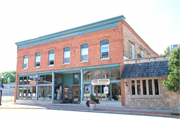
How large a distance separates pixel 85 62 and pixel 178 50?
997cm

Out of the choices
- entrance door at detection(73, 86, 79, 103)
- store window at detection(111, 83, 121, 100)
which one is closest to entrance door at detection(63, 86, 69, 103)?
entrance door at detection(73, 86, 79, 103)

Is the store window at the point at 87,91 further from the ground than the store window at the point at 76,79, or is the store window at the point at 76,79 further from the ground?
the store window at the point at 76,79

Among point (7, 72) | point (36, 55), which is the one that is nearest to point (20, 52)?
point (36, 55)

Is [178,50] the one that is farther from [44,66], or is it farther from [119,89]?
[44,66]

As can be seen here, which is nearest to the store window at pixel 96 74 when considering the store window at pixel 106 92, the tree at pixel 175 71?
the store window at pixel 106 92

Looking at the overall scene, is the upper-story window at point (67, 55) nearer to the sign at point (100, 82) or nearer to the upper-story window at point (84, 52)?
the upper-story window at point (84, 52)

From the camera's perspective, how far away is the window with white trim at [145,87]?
1484 centimetres

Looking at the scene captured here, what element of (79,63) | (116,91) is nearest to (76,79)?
(79,63)

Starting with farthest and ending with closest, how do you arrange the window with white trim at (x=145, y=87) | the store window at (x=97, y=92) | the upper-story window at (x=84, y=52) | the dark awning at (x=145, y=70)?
the upper-story window at (x=84, y=52) < the store window at (x=97, y=92) < the window with white trim at (x=145, y=87) < the dark awning at (x=145, y=70)

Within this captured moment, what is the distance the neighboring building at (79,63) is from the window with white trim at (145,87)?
0.85m

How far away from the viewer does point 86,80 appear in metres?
18.9

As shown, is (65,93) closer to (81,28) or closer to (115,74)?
(115,74)

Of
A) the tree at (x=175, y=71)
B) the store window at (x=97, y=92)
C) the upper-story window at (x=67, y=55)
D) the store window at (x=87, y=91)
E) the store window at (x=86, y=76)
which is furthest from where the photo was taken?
the upper-story window at (x=67, y=55)

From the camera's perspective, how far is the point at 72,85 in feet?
71.7
